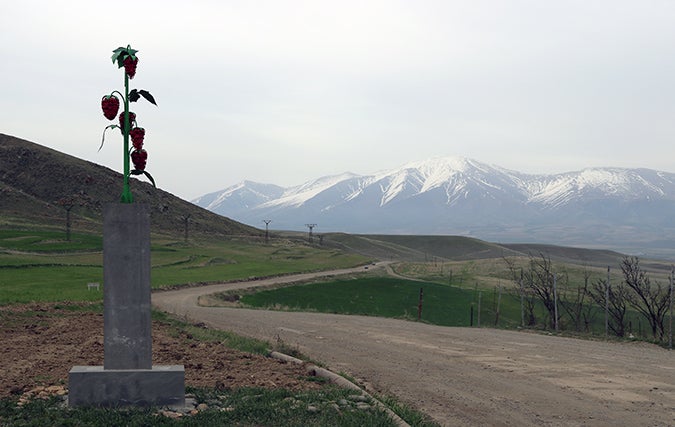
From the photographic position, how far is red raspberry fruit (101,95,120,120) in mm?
13734

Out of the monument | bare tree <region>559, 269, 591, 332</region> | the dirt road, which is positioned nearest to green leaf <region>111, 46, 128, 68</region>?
the monument

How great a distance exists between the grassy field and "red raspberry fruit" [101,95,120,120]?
23522 millimetres

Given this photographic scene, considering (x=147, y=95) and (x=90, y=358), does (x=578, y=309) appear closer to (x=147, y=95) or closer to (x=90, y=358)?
(x=90, y=358)

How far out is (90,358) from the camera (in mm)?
17625

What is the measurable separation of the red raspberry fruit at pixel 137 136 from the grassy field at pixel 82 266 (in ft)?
77.3

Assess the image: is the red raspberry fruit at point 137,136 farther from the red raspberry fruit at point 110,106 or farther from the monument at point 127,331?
the monument at point 127,331

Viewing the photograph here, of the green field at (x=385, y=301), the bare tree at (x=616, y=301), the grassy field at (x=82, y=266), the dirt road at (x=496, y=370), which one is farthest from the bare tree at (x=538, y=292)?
the grassy field at (x=82, y=266)

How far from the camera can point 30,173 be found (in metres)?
175

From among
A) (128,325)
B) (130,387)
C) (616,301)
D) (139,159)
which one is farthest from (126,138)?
(616,301)

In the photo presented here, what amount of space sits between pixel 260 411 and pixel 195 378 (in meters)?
3.59

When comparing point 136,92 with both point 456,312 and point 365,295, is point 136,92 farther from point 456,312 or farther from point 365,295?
point 365,295

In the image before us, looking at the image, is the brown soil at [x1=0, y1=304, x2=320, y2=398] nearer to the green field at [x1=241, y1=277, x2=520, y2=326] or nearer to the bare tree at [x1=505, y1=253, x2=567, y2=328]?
the green field at [x1=241, y1=277, x2=520, y2=326]

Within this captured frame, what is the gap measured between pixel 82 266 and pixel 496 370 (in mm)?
63044

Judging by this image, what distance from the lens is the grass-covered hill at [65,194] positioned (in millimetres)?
149125
